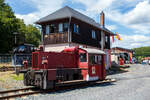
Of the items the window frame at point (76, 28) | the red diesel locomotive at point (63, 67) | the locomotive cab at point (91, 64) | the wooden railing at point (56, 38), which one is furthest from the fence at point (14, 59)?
the locomotive cab at point (91, 64)

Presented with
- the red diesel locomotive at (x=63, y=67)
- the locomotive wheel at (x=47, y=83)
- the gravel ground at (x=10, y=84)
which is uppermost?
the red diesel locomotive at (x=63, y=67)

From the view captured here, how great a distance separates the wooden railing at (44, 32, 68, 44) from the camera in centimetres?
1635

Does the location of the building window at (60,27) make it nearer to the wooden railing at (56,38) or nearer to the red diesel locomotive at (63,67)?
the wooden railing at (56,38)

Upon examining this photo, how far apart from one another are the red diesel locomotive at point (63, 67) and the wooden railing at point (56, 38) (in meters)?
5.64

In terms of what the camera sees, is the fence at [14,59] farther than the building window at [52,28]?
Yes

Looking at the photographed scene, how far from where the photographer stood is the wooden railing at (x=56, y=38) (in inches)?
644

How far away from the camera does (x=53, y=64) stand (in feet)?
30.9

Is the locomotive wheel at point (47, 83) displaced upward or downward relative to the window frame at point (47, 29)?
downward

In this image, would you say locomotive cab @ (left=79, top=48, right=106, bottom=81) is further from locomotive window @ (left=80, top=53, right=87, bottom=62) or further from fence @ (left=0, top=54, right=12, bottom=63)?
fence @ (left=0, top=54, right=12, bottom=63)

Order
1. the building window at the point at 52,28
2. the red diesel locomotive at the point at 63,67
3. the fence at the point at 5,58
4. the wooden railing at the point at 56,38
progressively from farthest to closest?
the fence at the point at 5,58 → the building window at the point at 52,28 → the wooden railing at the point at 56,38 → the red diesel locomotive at the point at 63,67

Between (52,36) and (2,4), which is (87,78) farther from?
(2,4)

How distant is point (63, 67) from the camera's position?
10.0 meters

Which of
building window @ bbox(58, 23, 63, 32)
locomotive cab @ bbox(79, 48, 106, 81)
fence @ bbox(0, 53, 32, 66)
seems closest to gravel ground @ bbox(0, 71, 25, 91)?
locomotive cab @ bbox(79, 48, 106, 81)

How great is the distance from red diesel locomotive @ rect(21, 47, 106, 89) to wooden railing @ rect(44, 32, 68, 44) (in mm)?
5636
